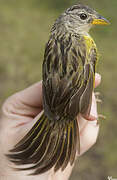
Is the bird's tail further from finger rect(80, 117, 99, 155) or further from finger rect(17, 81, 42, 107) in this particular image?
finger rect(17, 81, 42, 107)

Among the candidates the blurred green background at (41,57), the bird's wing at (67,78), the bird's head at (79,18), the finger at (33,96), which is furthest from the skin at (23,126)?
the blurred green background at (41,57)

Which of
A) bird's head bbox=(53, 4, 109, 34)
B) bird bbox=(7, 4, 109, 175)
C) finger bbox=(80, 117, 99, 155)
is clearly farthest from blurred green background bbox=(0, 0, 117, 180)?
bird bbox=(7, 4, 109, 175)

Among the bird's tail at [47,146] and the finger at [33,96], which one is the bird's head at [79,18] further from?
the bird's tail at [47,146]

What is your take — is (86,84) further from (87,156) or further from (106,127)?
(106,127)

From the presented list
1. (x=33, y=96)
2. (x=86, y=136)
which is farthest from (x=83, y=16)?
(x=86, y=136)

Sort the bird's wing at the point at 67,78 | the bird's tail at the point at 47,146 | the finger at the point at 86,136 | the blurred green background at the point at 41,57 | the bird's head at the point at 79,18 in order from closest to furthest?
the bird's wing at the point at 67,78
the bird's tail at the point at 47,146
the bird's head at the point at 79,18
the finger at the point at 86,136
the blurred green background at the point at 41,57

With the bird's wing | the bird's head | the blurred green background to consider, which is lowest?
the blurred green background
